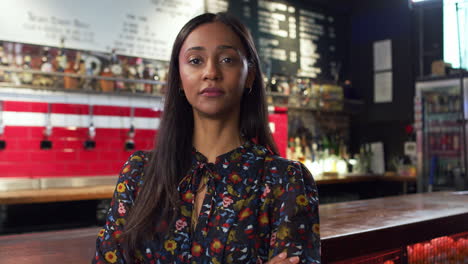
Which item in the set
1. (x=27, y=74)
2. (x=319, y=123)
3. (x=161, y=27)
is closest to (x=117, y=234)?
(x=27, y=74)

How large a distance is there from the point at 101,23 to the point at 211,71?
12.0 feet

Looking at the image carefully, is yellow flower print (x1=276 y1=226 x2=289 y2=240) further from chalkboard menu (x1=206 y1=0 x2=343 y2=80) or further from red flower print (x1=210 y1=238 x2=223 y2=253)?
chalkboard menu (x1=206 y1=0 x2=343 y2=80)

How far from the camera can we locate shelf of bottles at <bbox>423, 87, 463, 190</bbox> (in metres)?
4.85

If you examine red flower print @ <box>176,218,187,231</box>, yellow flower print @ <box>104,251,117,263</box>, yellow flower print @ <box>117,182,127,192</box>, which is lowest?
yellow flower print @ <box>104,251,117,263</box>

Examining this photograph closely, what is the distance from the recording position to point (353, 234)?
5.29ft

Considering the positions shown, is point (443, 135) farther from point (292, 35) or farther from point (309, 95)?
point (292, 35)

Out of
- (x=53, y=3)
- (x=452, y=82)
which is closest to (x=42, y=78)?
(x=53, y=3)

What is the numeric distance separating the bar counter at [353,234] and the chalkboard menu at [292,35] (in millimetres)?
3442

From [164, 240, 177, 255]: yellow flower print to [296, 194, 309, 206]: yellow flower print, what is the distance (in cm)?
27

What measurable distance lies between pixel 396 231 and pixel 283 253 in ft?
3.27

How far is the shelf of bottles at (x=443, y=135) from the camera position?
4.85 meters

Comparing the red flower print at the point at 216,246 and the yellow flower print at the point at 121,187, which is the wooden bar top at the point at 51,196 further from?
the red flower print at the point at 216,246

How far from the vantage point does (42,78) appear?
406 centimetres

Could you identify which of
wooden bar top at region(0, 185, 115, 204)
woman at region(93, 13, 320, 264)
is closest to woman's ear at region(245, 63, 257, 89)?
woman at region(93, 13, 320, 264)
